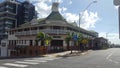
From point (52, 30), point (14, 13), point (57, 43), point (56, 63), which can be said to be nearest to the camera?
point (56, 63)

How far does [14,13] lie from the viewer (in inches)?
3568

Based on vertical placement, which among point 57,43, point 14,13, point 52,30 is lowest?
point 57,43

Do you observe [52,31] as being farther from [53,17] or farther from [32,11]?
[32,11]

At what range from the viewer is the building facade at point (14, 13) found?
86.1 metres

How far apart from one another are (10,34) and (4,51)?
33.9 metres

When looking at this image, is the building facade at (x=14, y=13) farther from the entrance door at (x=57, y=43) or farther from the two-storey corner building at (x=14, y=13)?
the entrance door at (x=57, y=43)

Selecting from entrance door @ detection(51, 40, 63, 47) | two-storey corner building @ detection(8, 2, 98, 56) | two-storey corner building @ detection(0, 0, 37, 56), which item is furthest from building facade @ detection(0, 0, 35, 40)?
entrance door @ detection(51, 40, 63, 47)

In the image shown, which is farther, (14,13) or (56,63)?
(14,13)

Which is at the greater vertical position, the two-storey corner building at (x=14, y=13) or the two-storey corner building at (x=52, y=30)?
the two-storey corner building at (x=14, y=13)

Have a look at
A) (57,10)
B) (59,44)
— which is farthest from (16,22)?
(59,44)

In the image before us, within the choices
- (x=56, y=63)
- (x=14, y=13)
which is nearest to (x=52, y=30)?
(x=56, y=63)

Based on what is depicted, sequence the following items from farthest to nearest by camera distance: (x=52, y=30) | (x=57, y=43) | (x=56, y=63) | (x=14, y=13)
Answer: (x=14, y=13)
(x=57, y=43)
(x=52, y=30)
(x=56, y=63)

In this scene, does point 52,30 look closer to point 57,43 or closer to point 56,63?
point 57,43

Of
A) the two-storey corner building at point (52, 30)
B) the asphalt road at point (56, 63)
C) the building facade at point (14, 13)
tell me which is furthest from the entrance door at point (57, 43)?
the building facade at point (14, 13)
